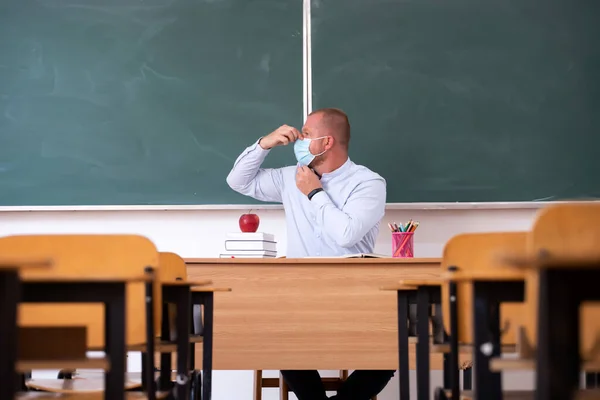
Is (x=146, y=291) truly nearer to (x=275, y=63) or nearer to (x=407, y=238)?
(x=407, y=238)

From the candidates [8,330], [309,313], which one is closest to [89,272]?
[8,330]

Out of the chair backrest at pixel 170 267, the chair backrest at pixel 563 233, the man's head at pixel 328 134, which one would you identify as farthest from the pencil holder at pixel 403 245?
the chair backrest at pixel 563 233

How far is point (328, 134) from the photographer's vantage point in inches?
149

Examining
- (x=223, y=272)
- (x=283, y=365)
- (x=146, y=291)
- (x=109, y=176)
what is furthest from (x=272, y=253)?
(x=146, y=291)

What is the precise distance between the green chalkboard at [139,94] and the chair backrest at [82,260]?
2.32 meters

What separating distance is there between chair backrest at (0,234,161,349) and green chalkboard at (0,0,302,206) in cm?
232

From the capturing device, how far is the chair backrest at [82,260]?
67.2 inches

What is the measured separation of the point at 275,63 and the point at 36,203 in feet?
4.90

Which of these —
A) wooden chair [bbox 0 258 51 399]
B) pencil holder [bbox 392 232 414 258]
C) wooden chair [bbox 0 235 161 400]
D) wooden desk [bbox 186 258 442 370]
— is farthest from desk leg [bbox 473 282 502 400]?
pencil holder [bbox 392 232 414 258]

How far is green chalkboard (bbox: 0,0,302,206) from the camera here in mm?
4074

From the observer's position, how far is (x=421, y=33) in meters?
4.12

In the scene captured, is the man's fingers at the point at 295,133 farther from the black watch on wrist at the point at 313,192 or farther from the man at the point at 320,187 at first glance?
the black watch on wrist at the point at 313,192

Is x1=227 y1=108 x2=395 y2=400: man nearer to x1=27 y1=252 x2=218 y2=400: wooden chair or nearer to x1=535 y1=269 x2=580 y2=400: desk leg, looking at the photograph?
x1=27 y1=252 x2=218 y2=400: wooden chair

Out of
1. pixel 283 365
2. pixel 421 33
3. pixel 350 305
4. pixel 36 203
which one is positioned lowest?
pixel 283 365
